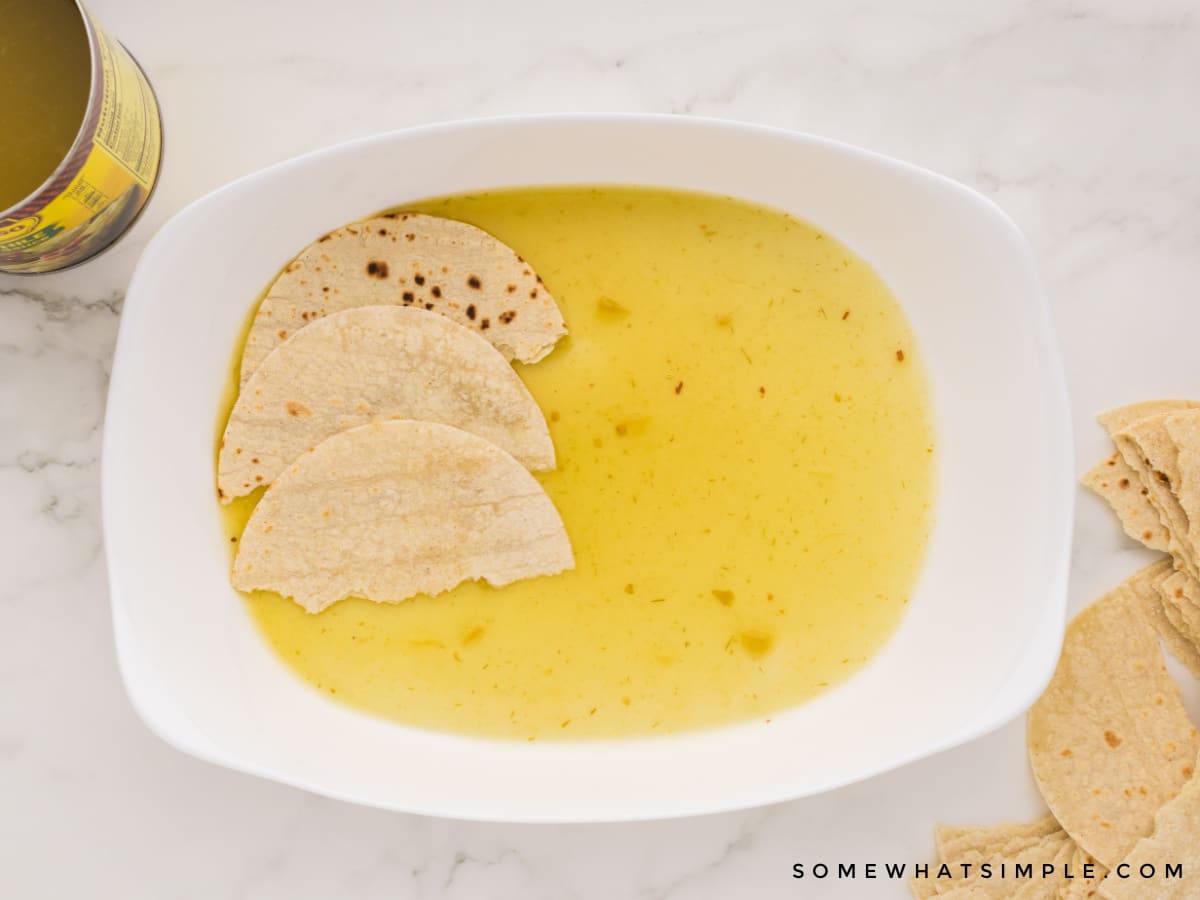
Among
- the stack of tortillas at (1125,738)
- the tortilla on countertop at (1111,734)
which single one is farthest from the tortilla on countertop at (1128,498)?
the tortilla on countertop at (1111,734)

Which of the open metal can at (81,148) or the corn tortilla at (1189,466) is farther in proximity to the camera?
the corn tortilla at (1189,466)

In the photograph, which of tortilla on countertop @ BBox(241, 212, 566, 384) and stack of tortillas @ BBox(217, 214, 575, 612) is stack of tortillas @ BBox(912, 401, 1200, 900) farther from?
tortilla on countertop @ BBox(241, 212, 566, 384)

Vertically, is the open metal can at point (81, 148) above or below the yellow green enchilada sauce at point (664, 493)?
above

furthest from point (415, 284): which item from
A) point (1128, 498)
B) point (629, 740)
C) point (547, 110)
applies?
point (1128, 498)

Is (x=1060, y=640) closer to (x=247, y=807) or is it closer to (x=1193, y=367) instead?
(x=1193, y=367)

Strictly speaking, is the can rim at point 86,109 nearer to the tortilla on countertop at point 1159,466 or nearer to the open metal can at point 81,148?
the open metal can at point 81,148

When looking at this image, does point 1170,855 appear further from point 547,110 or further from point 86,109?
point 86,109

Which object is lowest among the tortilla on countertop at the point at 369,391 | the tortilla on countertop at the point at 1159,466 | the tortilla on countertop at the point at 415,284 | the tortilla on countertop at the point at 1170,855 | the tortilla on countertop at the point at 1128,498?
the tortilla on countertop at the point at 1170,855
